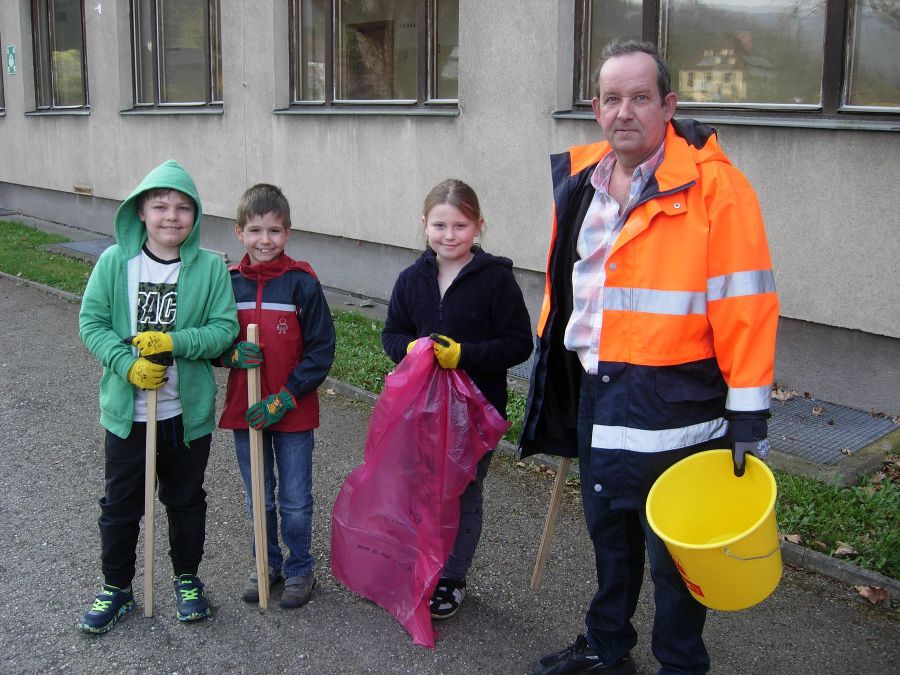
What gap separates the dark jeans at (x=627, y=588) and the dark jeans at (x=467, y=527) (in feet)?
1.95

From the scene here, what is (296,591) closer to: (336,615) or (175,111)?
(336,615)

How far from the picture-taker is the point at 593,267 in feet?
9.52

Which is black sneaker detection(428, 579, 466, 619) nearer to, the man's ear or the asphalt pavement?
the asphalt pavement

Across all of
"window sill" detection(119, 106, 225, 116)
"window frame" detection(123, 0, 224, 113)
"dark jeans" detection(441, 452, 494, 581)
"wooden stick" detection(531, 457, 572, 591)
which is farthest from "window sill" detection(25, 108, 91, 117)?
"wooden stick" detection(531, 457, 572, 591)

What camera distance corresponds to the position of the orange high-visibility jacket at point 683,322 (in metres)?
2.58

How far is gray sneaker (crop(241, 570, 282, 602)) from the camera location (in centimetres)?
375

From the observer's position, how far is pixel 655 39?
709 cm

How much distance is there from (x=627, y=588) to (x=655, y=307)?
3.33 ft

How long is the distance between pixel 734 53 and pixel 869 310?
215 cm

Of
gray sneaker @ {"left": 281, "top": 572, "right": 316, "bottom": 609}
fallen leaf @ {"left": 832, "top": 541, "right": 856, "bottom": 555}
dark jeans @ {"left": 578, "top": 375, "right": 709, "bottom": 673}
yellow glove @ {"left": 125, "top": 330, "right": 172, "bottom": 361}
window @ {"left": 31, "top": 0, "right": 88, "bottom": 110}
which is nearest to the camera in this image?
dark jeans @ {"left": 578, "top": 375, "right": 709, "bottom": 673}

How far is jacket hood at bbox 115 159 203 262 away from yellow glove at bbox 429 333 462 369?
0.99m

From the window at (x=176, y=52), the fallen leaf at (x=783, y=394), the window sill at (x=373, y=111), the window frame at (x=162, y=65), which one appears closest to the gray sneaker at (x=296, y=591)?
the fallen leaf at (x=783, y=394)

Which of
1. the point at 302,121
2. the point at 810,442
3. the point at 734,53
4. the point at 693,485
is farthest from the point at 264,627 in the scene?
the point at 302,121

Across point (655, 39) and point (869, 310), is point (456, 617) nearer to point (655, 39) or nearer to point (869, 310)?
point (869, 310)
